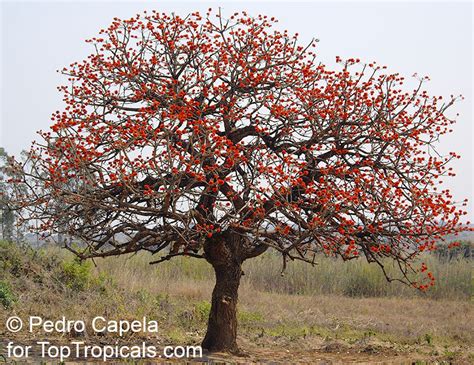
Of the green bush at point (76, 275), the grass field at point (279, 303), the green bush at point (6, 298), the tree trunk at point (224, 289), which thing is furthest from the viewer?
the green bush at point (76, 275)

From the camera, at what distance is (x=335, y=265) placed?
62.7 ft

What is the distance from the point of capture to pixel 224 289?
347 inches

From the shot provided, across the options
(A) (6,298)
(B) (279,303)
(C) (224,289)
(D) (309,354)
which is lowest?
(D) (309,354)

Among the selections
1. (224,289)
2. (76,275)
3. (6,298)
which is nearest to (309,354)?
(224,289)

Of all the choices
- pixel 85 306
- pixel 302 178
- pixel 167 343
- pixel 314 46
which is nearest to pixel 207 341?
pixel 167 343

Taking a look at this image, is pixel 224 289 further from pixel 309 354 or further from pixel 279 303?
pixel 279 303

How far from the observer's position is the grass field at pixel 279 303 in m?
10.9

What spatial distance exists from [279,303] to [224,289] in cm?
738

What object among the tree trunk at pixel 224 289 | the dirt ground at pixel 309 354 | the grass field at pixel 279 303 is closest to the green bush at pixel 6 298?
the grass field at pixel 279 303

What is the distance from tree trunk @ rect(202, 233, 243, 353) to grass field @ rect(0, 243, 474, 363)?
53 centimetres

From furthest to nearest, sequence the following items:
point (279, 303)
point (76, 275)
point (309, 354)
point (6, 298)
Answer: point (279, 303)
point (76, 275)
point (6, 298)
point (309, 354)

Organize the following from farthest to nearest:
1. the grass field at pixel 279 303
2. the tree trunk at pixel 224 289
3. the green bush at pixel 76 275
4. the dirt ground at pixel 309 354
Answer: the green bush at pixel 76 275
the grass field at pixel 279 303
the tree trunk at pixel 224 289
the dirt ground at pixel 309 354

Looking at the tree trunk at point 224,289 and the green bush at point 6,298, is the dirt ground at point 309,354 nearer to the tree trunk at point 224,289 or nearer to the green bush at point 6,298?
the tree trunk at point 224,289

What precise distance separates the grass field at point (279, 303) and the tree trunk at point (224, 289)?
0.53 metres
